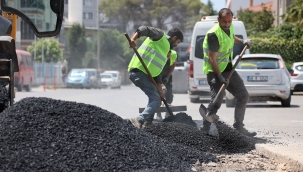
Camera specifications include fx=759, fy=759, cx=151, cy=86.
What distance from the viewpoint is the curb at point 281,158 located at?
7547 millimetres

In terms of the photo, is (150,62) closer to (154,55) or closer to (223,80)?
(154,55)

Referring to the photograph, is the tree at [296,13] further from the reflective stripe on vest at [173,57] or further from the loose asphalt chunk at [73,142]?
the loose asphalt chunk at [73,142]

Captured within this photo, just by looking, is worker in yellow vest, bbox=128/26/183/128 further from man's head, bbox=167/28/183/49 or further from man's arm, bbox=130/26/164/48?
man's head, bbox=167/28/183/49

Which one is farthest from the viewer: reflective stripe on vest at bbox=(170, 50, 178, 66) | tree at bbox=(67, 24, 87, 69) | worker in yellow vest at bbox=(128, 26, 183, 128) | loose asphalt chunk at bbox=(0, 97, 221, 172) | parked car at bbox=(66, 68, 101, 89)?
tree at bbox=(67, 24, 87, 69)

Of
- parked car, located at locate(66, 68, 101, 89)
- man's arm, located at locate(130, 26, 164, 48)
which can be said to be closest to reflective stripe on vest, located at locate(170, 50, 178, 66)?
man's arm, located at locate(130, 26, 164, 48)

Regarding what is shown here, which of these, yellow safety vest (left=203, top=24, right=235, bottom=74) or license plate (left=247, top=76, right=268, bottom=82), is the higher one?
yellow safety vest (left=203, top=24, right=235, bottom=74)

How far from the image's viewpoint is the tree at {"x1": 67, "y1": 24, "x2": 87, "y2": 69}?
93.1m

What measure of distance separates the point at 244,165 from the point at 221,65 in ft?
10.6

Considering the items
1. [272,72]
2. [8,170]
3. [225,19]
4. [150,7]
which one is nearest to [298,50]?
[272,72]

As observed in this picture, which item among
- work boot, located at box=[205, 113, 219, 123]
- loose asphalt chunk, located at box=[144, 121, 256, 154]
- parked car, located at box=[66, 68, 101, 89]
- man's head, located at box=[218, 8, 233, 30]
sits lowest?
parked car, located at box=[66, 68, 101, 89]

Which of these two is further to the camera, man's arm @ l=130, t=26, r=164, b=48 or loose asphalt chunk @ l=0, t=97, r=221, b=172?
man's arm @ l=130, t=26, r=164, b=48

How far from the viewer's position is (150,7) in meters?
91.0

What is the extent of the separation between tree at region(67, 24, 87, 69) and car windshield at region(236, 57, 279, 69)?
72162 millimetres

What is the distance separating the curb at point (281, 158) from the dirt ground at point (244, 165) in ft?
0.10
